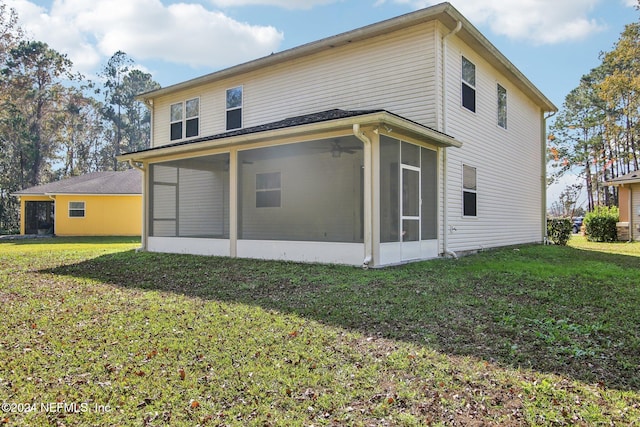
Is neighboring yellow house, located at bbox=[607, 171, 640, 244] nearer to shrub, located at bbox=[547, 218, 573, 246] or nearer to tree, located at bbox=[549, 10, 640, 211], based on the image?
shrub, located at bbox=[547, 218, 573, 246]

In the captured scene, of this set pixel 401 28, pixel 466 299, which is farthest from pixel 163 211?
pixel 466 299

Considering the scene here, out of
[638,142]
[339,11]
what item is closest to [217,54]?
[339,11]

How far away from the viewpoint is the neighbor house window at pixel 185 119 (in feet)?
45.5

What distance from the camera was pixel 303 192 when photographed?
11305 mm

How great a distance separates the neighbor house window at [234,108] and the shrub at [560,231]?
11704mm

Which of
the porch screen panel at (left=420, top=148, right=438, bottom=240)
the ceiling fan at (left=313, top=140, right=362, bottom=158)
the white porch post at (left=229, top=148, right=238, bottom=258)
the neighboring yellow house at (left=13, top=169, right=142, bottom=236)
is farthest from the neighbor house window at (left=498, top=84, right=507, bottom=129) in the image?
the neighboring yellow house at (left=13, top=169, right=142, bottom=236)

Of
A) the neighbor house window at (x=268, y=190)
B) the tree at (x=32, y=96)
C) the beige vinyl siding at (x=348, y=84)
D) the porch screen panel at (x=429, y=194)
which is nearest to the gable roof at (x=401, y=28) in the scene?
the beige vinyl siding at (x=348, y=84)

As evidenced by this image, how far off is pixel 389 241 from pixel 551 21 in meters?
17.2

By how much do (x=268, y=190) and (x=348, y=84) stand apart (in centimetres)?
346

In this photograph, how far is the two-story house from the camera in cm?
799

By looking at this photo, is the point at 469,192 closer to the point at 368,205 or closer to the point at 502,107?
the point at 502,107

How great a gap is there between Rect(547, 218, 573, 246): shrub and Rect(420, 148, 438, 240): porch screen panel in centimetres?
859

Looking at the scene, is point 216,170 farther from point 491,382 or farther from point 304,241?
Result: point 491,382

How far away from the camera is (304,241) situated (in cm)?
846
